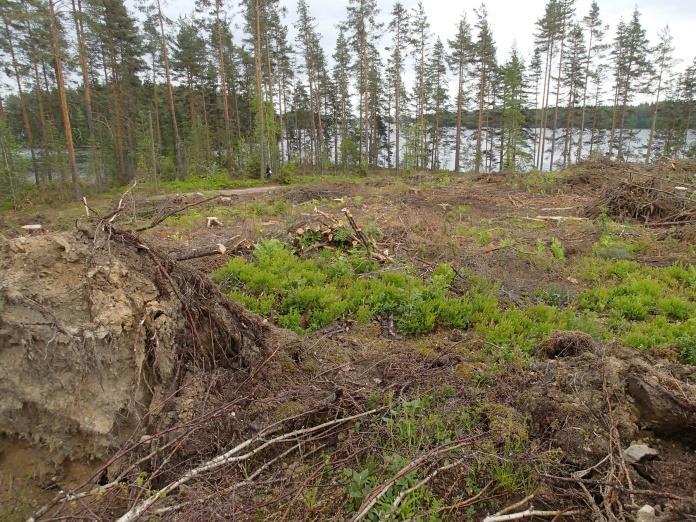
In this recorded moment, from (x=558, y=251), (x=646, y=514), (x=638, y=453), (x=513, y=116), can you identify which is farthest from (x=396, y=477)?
(x=513, y=116)

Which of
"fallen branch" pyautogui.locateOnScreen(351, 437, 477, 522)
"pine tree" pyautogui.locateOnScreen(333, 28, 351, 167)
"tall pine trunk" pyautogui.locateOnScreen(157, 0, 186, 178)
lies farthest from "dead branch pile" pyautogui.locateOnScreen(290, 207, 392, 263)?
"pine tree" pyautogui.locateOnScreen(333, 28, 351, 167)

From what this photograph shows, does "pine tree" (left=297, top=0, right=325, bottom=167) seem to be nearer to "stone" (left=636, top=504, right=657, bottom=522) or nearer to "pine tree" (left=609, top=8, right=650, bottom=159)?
"pine tree" (left=609, top=8, right=650, bottom=159)

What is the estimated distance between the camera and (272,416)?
3.52m

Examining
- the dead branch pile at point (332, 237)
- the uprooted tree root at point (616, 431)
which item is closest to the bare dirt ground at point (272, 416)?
the uprooted tree root at point (616, 431)

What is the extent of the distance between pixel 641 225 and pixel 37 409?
1255 centimetres

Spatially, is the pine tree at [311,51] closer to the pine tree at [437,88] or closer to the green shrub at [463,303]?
the pine tree at [437,88]

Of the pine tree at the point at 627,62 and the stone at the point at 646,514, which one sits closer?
the stone at the point at 646,514

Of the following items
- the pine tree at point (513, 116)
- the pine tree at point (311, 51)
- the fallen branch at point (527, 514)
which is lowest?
the fallen branch at point (527, 514)

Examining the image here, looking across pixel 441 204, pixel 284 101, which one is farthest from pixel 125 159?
pixel 441 204

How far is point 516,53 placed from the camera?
3609 centimetres

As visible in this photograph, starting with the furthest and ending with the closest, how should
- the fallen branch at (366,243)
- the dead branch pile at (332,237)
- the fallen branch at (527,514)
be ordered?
1. the dead branch pile at (332,237)
2. the fallen branch at (366,243)
3. the fallen branch at (527,514)

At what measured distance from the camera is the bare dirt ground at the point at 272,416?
265 cm

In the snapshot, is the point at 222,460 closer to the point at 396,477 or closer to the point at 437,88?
the point at 396,477

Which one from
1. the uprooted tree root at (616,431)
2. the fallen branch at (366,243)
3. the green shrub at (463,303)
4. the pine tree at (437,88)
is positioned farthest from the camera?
the pine tree at (437,88)
